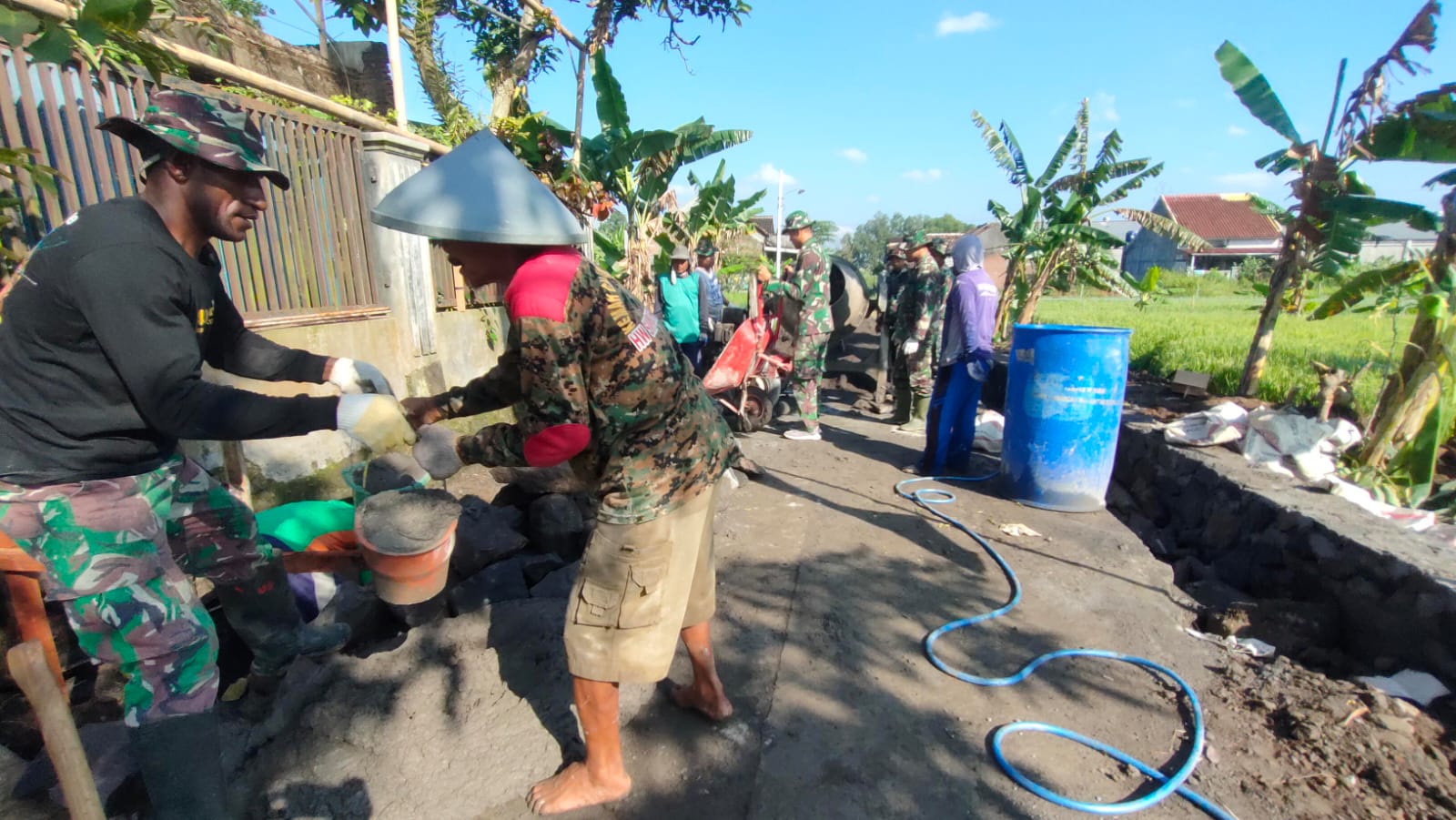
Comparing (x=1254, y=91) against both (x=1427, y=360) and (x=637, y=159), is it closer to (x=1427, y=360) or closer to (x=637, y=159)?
(x=1427, y=360)

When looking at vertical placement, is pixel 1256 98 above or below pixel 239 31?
below

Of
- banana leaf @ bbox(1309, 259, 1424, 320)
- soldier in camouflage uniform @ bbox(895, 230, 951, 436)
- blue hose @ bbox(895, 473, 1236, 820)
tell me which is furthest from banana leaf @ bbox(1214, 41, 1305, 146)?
blue hose @ bbox(895, 473, 1236, 820)

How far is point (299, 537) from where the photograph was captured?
3.45 metres

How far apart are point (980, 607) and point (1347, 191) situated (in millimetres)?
6254

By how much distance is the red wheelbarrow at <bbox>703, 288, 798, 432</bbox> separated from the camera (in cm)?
695

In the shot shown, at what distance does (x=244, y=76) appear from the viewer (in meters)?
4.44

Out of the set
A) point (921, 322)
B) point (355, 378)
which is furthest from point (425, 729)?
point (921, 322)

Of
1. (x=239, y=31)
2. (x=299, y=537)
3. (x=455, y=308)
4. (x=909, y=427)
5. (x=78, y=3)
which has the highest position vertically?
(x=239, y=31)

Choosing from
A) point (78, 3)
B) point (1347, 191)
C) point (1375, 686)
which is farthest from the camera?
point (1347, 191)

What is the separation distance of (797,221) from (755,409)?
206cm

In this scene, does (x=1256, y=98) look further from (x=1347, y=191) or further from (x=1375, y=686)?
(x=1375, y=686)

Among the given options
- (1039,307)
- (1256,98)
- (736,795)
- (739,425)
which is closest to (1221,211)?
(1039,307)

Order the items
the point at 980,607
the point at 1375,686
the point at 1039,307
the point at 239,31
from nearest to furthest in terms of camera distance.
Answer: the point at 1375,686 < the point at 980,607 < the point at 239,31 < the point at 1039,307

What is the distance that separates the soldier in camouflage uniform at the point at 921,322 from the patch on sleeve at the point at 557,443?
5819 millimetres
